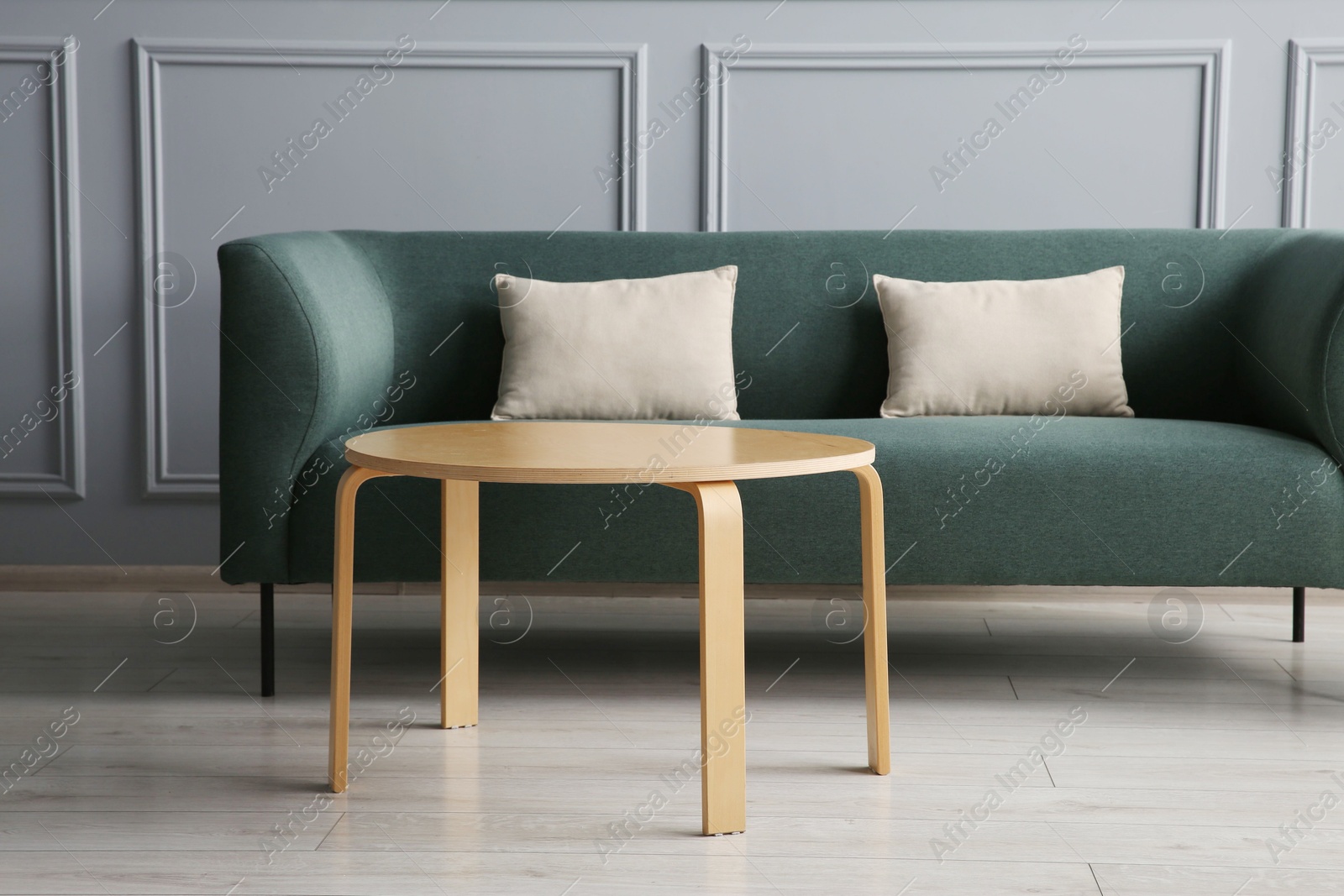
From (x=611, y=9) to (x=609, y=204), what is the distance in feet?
1.42

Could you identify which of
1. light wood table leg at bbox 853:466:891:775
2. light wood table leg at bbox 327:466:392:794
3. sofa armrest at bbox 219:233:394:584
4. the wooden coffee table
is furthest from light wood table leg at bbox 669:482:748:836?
sofa armrest at bbox 219:233:394:584

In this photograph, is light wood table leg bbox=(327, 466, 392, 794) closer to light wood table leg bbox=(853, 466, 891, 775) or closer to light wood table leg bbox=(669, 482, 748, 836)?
light wood table leg bbox=(669, 482, 748, 836)

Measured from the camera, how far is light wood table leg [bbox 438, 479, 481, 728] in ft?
5.61

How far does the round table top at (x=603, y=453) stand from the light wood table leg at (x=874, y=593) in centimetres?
7

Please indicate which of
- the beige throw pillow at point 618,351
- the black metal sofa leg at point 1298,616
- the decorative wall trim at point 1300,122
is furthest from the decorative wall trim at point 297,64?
the black metal sofa leg at point 1298,616

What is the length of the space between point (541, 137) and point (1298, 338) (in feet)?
5.32

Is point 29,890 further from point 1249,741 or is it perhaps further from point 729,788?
point 1249,741

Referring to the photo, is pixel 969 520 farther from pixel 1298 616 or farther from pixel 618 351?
pixel 1298 616

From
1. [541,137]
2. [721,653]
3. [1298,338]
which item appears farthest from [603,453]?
[541,137]

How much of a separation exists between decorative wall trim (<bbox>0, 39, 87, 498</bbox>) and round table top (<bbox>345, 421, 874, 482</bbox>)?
1470mm

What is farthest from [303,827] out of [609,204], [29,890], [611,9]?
[611,9]

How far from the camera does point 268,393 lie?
186 cm

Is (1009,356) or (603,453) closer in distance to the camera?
(603,453)

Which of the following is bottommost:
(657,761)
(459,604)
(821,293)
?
(657,761)
